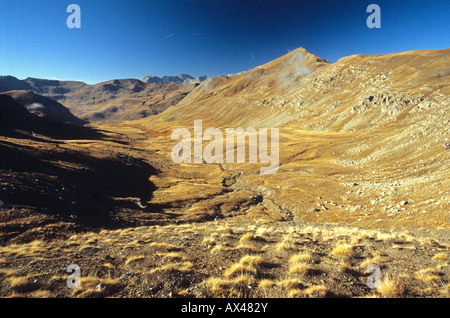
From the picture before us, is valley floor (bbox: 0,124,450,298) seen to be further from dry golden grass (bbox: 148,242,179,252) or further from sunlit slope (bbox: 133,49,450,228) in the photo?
sunlit slope (bbox: 133,49,450,228)

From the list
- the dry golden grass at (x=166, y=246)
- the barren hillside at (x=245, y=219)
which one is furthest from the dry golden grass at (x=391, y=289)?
the dry golden grass at (x=166, y=246)

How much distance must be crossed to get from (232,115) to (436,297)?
186627 mm

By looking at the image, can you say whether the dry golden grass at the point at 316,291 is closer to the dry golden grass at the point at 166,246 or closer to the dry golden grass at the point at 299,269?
the dry golden grass at the point at 299,269

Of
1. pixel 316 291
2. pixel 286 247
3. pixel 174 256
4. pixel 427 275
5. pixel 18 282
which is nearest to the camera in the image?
pixel 316 291

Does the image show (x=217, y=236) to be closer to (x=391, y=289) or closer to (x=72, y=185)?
(x=391, y=289)

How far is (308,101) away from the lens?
142750 millimetres

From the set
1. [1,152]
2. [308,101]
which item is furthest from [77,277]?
[308,101]

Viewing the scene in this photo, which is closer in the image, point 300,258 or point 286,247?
point 300,258

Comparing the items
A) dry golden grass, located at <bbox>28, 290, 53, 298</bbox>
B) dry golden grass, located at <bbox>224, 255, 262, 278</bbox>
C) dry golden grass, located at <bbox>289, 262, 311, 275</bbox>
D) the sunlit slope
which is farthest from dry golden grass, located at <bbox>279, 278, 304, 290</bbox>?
the sunlit slope

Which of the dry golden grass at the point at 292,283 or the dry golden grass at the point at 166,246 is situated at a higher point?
the dry golden grass at the point at 292,283

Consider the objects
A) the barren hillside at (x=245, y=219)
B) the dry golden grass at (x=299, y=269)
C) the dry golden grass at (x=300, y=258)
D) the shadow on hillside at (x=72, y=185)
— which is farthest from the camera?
the shadow on hillside at (x=72, y=185)

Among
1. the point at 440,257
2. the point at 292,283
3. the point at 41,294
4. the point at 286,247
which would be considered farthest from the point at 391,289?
the point at 41,294

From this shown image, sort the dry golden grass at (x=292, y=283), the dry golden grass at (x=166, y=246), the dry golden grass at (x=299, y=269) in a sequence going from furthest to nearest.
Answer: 1. the dry golden grass at (x=166, y=246)
2. the dry golden grass at (x=299, y=269)
3. the dry golden grass at (x=292, y=283)

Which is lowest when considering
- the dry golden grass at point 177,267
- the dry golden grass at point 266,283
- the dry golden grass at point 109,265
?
the dry golden grass at point 109,265
